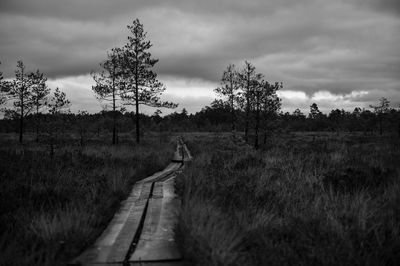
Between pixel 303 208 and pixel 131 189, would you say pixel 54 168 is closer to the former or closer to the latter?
pixel 131 189

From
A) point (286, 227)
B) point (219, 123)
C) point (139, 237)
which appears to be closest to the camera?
point (139, 237)

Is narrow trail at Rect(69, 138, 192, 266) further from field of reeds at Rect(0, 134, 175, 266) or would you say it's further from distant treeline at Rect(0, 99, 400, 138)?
distant treeline at Rect(0, 99, 400, 138)

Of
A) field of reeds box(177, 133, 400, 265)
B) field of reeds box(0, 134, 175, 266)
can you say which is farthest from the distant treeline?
field of reeds box(177, 133, 400, 265)

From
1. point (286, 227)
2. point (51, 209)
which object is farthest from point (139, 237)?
point (286, 227)

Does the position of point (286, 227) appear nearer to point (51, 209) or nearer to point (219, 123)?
point (51, 209)

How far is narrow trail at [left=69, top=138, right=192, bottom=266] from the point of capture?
398 cm

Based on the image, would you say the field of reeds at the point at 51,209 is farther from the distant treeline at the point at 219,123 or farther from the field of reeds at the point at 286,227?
the distant treeline at the point at 219,123

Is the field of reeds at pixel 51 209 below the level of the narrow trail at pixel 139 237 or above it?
above

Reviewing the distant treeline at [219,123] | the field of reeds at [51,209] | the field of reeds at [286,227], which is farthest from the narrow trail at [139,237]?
the distant treeline at [219,123]

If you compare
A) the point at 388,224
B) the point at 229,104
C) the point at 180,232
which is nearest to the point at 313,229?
the point at 388,224

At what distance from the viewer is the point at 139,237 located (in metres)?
4.78

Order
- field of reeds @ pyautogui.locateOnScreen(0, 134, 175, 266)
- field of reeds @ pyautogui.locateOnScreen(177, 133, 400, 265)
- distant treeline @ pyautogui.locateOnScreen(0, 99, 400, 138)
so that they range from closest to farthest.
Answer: field of reeds @ pyautogui.locateOnScreen(177, 133, 400, 265) → field of reeds @ pyautogui.locateOnScreen(0, 134, 175, 266) → distant treeline @ pyautogui.locateOnScreen(0, 99, 400, 138)

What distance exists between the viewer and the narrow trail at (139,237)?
3984mm

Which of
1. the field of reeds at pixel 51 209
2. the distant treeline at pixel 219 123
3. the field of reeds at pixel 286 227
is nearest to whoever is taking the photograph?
the field of reeds at pixel 286 227
